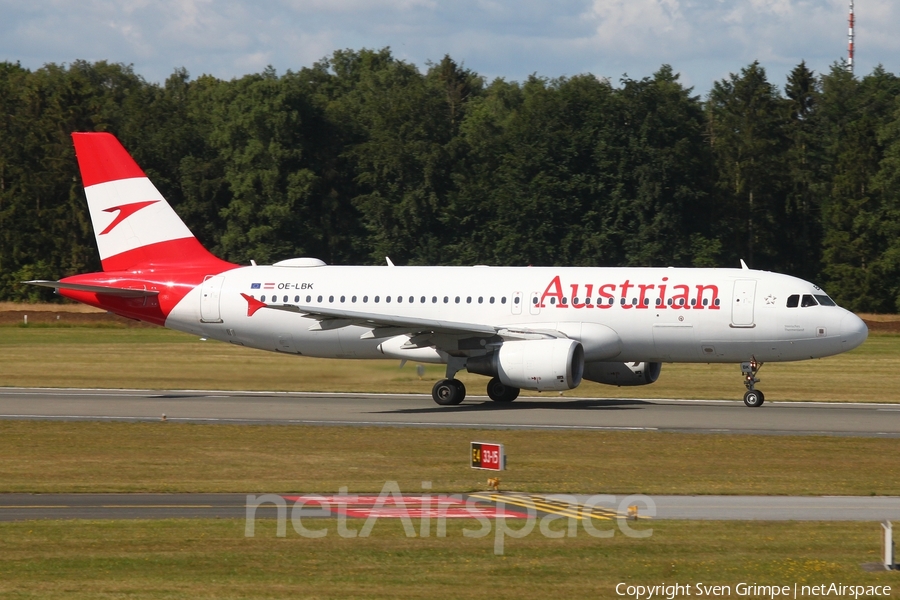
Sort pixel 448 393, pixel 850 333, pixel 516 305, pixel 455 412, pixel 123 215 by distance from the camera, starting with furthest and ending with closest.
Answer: pixel 123 215 → pixel 516 305 → pixel 448 393 → pixel 850 333 → pixel 455 412

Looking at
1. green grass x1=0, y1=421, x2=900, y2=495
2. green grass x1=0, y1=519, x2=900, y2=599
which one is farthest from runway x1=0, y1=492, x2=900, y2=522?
green grass x1=0, y1=519, x2=900, y2=599

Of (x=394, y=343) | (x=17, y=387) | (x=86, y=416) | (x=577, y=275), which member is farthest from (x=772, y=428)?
(x=17, y=387)

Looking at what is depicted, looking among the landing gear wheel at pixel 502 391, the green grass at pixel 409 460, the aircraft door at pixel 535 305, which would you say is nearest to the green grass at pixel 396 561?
the green grass at pixel 409 460

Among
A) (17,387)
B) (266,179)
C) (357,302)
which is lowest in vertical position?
(17,387)

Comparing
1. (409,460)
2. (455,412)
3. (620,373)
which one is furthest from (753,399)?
(409,460)

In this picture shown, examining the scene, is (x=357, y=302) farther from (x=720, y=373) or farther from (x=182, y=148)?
(x=182, y=148)

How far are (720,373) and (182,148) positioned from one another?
59.9 meters

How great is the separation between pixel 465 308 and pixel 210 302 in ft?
25.4

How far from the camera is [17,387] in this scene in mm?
38406

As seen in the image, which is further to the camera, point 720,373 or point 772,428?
point 720,373

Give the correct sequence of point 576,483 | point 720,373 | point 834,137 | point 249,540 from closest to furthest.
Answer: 1. point 249,540
2. point 576,483
3. point 720,373
4. point 834,137

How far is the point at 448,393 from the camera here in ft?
110

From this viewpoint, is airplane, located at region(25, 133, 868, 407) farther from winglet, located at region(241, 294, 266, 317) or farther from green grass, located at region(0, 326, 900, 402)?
green grass, located at region(0, 326, 900, 402)

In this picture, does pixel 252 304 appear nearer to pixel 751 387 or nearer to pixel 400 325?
pixel 400 325
